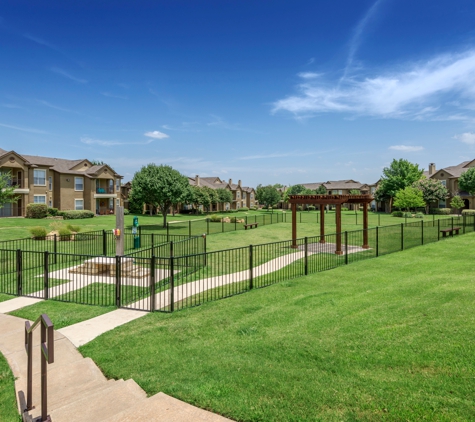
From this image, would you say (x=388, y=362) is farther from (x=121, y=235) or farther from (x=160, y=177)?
(x=160, y=177)

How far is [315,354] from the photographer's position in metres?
4.84

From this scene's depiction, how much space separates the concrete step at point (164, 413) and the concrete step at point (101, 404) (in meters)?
0.17

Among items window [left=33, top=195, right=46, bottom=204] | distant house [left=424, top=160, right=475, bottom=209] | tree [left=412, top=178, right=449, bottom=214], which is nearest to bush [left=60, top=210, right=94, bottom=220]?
window [left=33, top=195, right=46, bottom=204]

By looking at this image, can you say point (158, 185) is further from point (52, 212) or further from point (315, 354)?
point (315, 354)

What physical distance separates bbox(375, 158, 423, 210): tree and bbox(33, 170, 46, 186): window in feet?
192

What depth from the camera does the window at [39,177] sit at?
42344mm

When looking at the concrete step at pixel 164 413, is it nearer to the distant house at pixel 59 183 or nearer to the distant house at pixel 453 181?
the distant house at pixel 59 183

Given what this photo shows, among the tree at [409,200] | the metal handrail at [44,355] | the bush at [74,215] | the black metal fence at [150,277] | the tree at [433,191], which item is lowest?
the black metal fence at [150,277]

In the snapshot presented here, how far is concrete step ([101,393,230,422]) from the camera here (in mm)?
3323

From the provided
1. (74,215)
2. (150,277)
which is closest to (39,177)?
(74,215)

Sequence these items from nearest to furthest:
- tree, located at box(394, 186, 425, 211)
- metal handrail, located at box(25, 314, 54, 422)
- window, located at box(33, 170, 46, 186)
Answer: metal handrail, located at box(25, 314, 54, 422) < window, located at box(33, 170, 46, 186) < tree, located at box(394, 186, 425, 211)

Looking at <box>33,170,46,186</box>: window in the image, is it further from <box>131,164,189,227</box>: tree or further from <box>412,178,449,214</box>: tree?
<box>412,178,449,214</box>: tree

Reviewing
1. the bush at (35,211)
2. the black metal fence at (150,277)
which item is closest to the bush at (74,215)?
the bush at (35,211)

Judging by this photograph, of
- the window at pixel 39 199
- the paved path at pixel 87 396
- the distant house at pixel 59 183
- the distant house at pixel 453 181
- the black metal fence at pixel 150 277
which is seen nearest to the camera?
the paved path at pixel 87 396
